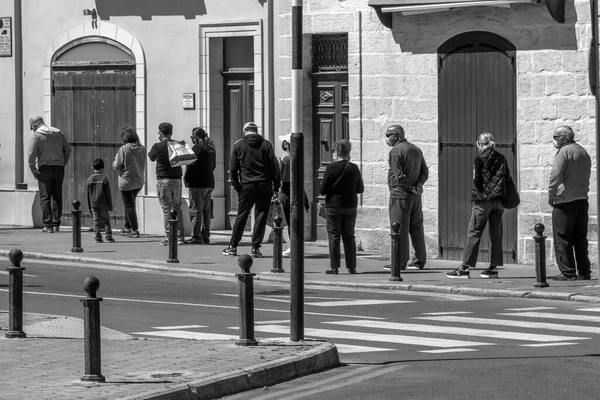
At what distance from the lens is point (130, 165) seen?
24.8 m

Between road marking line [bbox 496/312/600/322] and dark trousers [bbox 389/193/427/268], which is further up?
dark trousers [bbox 389/193/427/268]

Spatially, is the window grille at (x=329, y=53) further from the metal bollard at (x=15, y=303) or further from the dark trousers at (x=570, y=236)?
the metal bollard at (x=15, y=303)

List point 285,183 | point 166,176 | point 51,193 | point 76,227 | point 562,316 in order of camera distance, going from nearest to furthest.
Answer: point 562,316, point 285,183, point 76,227, point 166,176, point 51,193

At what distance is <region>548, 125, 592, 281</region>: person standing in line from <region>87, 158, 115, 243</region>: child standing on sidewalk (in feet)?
26.5

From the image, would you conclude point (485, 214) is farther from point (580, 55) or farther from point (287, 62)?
point (287, 62)

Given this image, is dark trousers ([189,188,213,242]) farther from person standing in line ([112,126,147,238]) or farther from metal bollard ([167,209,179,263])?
metal bollard ([167,209,179,263])

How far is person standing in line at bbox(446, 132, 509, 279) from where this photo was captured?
63.8 ft

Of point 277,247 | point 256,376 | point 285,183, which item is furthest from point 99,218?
point 256,376

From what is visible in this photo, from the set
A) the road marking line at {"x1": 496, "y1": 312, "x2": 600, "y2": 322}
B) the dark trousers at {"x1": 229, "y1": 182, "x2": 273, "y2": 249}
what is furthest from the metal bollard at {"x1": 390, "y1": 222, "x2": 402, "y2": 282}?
the road marking line at {"x1": 496, "y1": 312, "x2": 600, "y2": 322}

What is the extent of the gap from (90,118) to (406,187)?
27.2ft

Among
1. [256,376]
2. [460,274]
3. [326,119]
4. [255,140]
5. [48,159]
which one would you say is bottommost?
[256,376]

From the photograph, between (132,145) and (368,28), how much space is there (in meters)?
4.44

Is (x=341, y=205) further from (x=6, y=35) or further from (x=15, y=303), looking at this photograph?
(x=6, y=35)

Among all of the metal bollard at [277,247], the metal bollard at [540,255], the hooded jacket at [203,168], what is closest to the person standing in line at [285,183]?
the metal bollard at [277,247]
